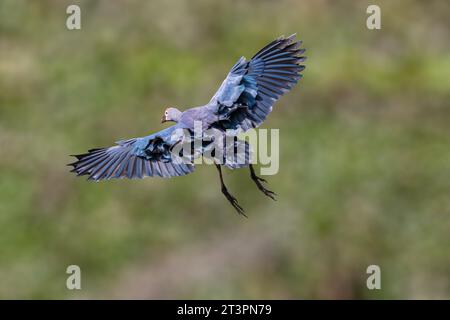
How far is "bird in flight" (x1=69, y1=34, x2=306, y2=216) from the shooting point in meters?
3.46

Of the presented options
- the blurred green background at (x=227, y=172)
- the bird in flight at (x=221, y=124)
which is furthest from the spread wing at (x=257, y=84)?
the blurred green background at (x=227, y=172)

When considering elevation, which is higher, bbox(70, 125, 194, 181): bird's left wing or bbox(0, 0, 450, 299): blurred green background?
bbox(0, 0, 450, 299): blurred green background

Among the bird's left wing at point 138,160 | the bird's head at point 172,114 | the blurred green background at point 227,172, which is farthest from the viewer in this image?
the blurred green background at point 227,172

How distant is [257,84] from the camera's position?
3.83 meters

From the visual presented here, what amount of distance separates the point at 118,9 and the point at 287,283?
5.36 metres

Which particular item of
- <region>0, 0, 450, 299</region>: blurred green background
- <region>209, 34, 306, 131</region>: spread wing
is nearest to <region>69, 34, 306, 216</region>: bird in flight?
<region>209, 34, 306, 131</region>: spread wing

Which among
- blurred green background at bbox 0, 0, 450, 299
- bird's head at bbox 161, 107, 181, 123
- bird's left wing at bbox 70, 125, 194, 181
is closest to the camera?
bird's left wing at bbox 70, 125, 194, 181

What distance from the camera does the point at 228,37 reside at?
14.1m

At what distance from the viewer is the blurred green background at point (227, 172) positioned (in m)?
12.5

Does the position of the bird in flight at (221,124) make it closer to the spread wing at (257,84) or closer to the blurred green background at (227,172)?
the spread wing at (257,84)

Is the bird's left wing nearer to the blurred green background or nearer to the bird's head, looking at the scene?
the bird's head

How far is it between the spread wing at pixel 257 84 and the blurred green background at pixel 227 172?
758 cm

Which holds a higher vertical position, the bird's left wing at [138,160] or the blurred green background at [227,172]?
the blurred green background at [227,172]

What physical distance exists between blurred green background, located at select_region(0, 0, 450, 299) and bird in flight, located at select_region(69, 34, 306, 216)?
7639mm
